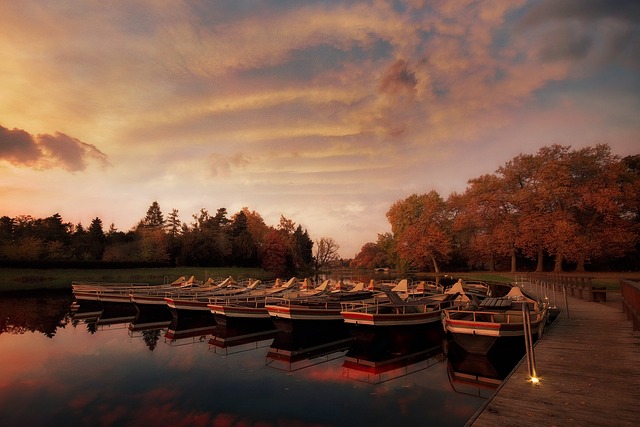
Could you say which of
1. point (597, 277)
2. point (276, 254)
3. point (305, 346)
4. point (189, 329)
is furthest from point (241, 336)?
point (276, 254)

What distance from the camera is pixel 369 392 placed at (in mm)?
12086

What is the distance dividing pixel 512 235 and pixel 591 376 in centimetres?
4779

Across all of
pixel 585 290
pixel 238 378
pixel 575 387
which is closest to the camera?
pixel 575 387

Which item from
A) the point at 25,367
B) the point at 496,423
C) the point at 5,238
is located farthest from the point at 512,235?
the point at 5,238

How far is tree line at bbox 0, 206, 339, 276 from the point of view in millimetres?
64750

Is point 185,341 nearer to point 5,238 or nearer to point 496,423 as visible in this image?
point 496,423

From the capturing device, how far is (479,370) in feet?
45.4

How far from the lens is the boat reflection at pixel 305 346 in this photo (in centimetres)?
1580

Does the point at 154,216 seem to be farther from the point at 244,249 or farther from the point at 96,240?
the point at 244,249

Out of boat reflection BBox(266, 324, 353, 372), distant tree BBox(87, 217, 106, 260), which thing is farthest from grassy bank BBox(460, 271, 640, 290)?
distant tree BBox(87, 217, 106, 260)

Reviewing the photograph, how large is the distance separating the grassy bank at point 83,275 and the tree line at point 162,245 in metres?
2.38

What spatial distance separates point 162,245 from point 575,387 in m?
75.2

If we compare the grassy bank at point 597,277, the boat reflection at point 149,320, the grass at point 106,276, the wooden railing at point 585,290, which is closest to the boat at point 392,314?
the wooden railing at point 585,290

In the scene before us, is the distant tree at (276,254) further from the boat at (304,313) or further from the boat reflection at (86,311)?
the boat at (304,313)
